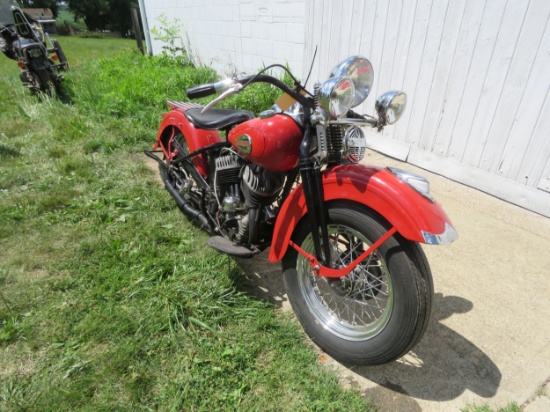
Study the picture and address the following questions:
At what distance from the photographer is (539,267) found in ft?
8.57

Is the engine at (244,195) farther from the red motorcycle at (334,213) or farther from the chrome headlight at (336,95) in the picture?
the chrome headlight at (336,95)

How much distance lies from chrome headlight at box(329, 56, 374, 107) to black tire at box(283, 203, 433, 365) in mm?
545

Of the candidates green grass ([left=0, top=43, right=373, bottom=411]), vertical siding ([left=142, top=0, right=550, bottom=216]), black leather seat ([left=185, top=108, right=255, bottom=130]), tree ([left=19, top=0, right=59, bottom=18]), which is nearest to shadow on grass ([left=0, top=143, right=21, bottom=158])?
green grass ([left=0, top=43, right=373, bottom=411])

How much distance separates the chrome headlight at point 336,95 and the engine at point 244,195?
64cm

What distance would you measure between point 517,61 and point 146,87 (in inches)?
215

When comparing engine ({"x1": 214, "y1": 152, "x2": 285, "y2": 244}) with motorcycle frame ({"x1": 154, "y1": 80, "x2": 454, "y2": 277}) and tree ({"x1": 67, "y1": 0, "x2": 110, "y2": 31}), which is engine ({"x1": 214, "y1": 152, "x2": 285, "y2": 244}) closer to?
motorcycle frame ({"x1": 154, "y1": 80, "x2": 454, "y2": 277})

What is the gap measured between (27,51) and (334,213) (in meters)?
7.15

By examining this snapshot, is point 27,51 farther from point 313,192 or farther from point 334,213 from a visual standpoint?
point 334,213

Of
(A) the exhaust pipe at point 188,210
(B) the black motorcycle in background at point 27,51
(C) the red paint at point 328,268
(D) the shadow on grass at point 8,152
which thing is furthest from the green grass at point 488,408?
(B) the black motorcycle in background at point 27,51

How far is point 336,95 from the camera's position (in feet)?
4.84

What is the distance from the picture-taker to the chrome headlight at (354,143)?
1.65m

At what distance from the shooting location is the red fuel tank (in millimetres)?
1809

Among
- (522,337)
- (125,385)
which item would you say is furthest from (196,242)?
(522,337)

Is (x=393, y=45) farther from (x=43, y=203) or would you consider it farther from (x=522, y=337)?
(x=43, y=203)
